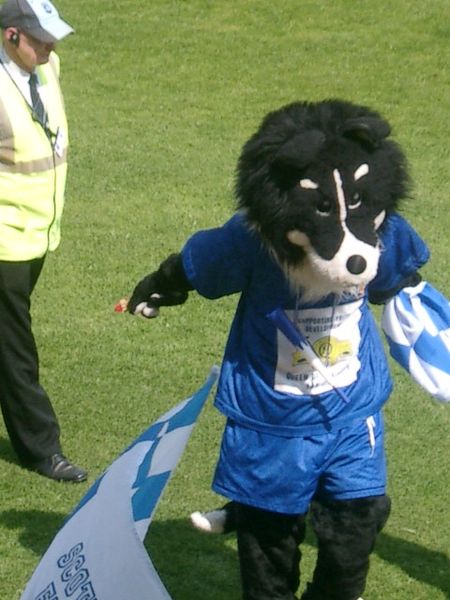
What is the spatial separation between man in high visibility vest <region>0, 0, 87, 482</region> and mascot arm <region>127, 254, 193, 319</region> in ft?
3.44

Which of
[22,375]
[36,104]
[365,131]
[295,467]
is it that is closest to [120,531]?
[295,467]

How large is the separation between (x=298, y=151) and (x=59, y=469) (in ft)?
7.72

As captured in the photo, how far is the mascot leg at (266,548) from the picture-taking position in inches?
179

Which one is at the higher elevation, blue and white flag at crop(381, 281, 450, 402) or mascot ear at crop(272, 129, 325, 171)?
mascot ear at crop(272, 129, 325, 171)

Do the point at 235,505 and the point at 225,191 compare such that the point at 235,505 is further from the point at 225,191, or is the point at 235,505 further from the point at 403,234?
the point at 225,191

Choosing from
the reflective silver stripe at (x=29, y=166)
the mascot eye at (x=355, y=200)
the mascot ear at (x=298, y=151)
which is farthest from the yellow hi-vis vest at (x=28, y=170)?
the mascot eye at (x=355, y=200)

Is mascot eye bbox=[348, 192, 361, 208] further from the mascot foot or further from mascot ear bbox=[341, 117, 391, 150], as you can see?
the mascot foot

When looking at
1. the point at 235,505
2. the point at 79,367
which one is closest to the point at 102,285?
the point at 79,367

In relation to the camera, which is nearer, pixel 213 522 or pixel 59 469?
pixel 213 522

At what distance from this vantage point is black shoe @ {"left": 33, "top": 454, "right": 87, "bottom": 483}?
233 inches

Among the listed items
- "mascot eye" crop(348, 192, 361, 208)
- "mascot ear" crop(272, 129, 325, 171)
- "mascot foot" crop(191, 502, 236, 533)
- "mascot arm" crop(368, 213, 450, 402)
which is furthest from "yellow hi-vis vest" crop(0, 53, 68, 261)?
"mascot eye" crop(348, 192, 361, 208)

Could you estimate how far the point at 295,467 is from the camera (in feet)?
14.6

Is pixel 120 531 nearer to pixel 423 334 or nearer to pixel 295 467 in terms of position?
pixel 295 467

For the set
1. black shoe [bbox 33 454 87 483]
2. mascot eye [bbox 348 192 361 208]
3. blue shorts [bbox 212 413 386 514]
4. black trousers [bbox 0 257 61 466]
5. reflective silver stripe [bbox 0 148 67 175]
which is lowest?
black shoe [bbox 33 454 87 483]
